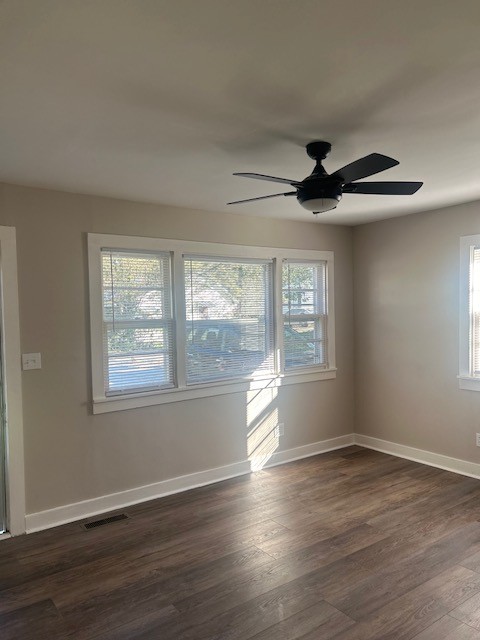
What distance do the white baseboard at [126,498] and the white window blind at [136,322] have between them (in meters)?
0.83

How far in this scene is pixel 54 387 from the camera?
3.48 meters

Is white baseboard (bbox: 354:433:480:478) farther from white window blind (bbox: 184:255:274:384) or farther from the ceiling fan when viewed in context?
the ceiling fan

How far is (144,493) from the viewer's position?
389cm

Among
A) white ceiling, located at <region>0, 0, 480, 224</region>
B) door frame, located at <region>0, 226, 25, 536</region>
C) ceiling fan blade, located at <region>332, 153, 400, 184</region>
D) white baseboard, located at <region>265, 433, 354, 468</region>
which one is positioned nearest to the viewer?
white ceiling, located at <region>0, 0, 480, 224</region>

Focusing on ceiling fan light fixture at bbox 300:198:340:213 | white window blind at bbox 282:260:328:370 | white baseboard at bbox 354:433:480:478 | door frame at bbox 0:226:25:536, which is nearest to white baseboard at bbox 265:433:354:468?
white baseboard at bbox 354:433:480:478

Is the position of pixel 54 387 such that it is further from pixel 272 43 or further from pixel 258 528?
pixel 272 43

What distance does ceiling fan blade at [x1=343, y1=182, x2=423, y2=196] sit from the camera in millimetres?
2496

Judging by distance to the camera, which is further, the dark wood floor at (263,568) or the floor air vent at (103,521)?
the floor air vent at (103,521)

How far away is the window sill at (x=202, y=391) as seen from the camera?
3.73m

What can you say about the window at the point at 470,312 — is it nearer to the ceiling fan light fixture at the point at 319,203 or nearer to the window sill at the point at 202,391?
the window sill at the point at 202,391

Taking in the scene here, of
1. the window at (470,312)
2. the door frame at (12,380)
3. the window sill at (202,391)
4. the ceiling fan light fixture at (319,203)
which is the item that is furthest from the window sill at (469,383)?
the door frame at (12,380)

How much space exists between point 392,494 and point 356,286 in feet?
7.62

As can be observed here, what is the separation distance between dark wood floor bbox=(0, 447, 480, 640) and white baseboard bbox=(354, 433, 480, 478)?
216 millimetres

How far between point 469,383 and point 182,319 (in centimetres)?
265
